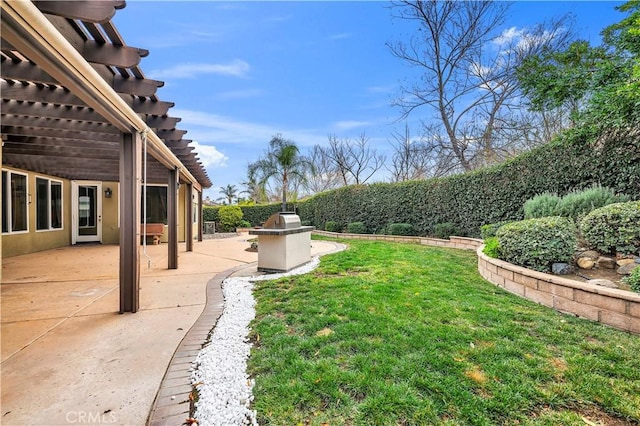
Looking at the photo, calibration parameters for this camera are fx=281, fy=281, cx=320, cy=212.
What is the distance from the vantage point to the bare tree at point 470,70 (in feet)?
39.2

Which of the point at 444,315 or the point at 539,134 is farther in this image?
the point at 539,134

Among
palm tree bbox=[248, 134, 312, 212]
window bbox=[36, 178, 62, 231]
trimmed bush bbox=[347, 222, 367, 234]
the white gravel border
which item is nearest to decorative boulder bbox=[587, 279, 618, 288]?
the white gravel border

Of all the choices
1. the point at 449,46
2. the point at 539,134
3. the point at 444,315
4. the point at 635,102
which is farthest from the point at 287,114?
the point at 444,315

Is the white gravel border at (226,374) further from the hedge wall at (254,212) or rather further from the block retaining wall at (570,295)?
the hedge wall at (254,212)

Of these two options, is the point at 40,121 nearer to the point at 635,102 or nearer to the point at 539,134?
the point at 635,102

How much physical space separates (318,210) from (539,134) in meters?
10.4

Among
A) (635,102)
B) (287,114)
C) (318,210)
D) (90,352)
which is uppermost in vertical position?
(287,114)

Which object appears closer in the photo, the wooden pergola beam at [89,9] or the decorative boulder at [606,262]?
the wooden pergola beam at [89,9]

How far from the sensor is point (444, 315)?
308cm

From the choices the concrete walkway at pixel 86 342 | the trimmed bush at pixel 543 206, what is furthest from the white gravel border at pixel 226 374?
the trimmed bush at pixel 543 206

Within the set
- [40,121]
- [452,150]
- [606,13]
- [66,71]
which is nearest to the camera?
[66,71]

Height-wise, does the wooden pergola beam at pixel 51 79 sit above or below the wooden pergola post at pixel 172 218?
above

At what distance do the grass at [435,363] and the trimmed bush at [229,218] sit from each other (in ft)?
47.4

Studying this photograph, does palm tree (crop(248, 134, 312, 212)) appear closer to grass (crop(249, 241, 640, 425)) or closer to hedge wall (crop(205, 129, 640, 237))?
hedge wall (crop(205, 129, 640, 237))
